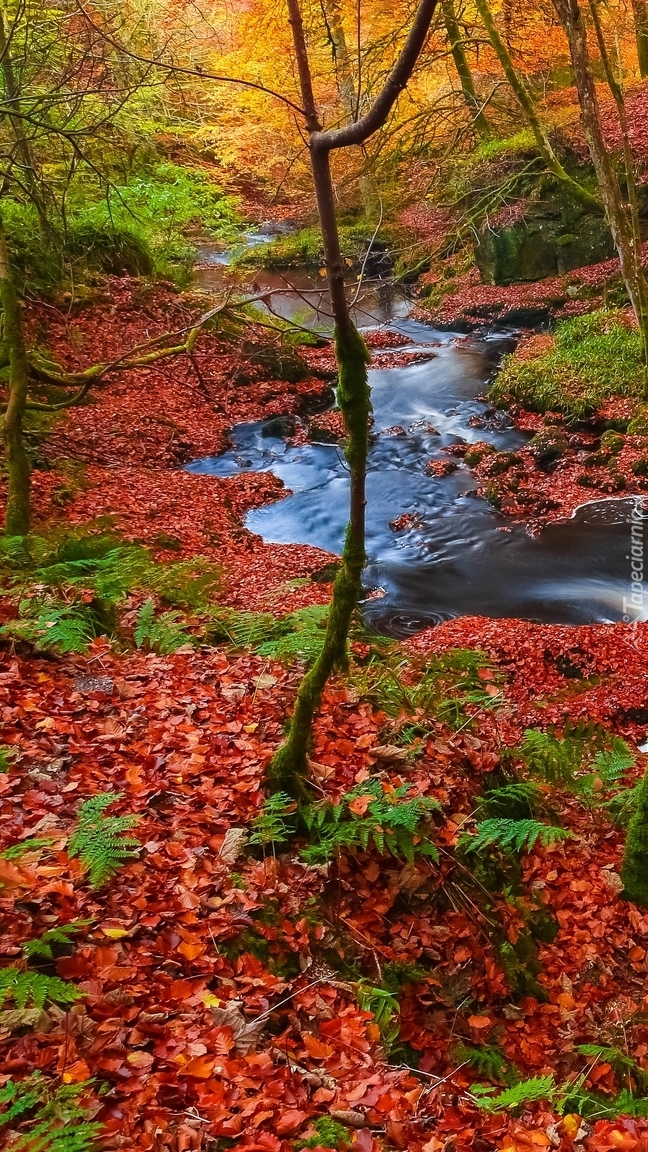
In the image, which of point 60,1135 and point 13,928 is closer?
point 60,1135

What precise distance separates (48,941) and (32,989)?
0.35m

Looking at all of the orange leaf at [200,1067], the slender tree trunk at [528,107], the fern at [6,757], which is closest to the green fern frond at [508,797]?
the orange leaf at [200,1067]

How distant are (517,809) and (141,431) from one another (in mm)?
11438

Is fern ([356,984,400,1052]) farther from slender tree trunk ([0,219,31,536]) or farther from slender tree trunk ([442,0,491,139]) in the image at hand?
slender tree trunk ([442,0,491,139])

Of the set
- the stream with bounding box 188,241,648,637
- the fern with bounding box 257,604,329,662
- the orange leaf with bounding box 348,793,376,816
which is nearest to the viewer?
the orange leaf with bounding box 348,793,376,816

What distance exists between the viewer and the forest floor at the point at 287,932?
257cm

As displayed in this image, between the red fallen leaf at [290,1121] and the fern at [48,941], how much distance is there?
41.0 inches

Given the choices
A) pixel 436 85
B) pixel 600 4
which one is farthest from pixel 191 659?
pixel 436 85

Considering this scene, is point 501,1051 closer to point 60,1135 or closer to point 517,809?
point 517,809

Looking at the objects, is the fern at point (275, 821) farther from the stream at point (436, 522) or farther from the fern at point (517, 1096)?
the stream at point (436, 522)

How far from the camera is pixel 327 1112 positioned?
2.62 metres

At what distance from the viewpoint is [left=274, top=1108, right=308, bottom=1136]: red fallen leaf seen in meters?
2.47

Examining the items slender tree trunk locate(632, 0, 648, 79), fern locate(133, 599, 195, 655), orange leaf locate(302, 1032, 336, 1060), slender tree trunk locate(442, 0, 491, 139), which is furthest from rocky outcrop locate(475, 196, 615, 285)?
orange leaf locate(302, 1032, 336, 1060)

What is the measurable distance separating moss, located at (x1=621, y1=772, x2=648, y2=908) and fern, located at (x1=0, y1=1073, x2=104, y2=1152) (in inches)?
141
